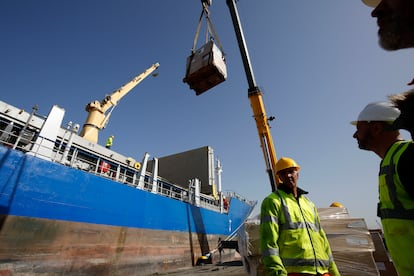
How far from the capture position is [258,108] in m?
8.72

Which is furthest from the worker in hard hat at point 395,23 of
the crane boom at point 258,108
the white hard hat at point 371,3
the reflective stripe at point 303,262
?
the crane boom at point 258,108

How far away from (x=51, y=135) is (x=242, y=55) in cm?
802

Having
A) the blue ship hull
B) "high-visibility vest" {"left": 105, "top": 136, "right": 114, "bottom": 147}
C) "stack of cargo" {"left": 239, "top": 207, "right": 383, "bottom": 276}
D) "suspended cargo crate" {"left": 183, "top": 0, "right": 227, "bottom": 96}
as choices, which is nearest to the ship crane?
"high-visibility vest" {"left": 105, "top": 136, "right": 114, "bottom": 147}

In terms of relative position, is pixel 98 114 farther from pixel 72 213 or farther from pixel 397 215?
pixel 397 215

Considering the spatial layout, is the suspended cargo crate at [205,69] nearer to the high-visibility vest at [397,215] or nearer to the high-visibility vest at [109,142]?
the high-visibility vest at [397,215]

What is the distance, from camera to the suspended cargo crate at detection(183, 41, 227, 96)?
6.28m

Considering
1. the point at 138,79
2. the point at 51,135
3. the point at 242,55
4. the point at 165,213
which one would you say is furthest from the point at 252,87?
the point at 138,79

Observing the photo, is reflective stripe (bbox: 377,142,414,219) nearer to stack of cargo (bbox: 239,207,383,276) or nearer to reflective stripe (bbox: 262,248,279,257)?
reflective stripe (bbox: 262,248,279,257)

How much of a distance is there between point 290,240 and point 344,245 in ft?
7.76

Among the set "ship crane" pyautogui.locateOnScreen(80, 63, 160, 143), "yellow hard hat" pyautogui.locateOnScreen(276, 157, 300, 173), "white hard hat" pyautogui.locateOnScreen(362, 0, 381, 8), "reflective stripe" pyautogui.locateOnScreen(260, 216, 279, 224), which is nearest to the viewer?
"white hard hat" pyautogui.locateOnScreen(362, 0, 381, 8)

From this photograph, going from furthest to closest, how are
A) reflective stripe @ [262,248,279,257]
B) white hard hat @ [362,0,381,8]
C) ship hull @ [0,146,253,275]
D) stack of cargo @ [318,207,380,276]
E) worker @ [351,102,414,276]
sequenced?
1. ship hull @ [0,146,253,275]
2. stack of cargo @ [318,207,380,276]
3. reflective stripe @ [262,248,279,257]
4. white hard hat @ [362,0,381,8]
5. worker @ [351,102,414,276]

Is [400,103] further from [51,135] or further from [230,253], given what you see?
[230,253]

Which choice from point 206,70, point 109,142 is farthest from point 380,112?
point 109,142

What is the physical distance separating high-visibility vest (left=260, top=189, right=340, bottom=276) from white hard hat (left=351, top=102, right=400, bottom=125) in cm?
113
